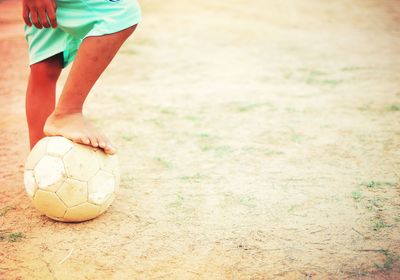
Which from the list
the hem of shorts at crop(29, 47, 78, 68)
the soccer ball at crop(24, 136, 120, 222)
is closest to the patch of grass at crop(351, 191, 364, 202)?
the soccer ball at crop(24, 136, 120, 222)

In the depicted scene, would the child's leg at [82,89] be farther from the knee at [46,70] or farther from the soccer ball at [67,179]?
the knee at [46,70]

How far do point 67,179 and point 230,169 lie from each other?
3.32 ft

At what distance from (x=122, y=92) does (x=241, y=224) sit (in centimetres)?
236

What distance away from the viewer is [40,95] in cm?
219

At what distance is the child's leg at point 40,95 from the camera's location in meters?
2.16

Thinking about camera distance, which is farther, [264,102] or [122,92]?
[122,92]

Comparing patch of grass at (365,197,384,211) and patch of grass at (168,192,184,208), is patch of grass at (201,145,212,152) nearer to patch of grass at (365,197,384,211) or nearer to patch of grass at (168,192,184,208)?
patch of grass at (168,192,184,208)

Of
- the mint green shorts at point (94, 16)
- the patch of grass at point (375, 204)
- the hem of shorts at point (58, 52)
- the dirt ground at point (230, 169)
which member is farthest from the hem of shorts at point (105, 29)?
the patch of grass at point (375, 204)

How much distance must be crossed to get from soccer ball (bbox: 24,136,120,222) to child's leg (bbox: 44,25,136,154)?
50mm

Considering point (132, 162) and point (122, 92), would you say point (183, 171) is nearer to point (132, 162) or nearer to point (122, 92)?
point (132, 162)

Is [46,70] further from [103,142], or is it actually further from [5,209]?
[5,209]

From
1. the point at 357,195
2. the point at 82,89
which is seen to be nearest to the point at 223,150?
the point at 357,195

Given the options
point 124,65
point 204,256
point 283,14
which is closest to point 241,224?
point 204,256

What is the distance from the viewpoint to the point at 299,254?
1729mm
